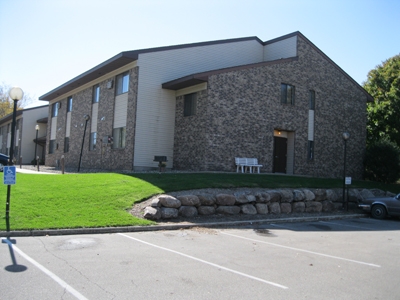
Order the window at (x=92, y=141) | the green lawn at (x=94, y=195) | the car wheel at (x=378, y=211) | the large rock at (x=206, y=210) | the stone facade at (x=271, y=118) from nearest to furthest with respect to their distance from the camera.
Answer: the green lawn at (x=94, y=195) < the large rock at (x=206, y=210) < the car wheel at (x=378, y=211) < the stone facade at (x=271, y=118) < the window at (x=92, y=141)

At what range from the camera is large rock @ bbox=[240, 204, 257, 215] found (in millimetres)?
13572

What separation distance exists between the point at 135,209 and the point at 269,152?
38.5ft

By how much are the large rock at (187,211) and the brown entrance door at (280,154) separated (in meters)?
11.0

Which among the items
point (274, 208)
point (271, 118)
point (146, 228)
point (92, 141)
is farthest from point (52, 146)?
point (146, 228)

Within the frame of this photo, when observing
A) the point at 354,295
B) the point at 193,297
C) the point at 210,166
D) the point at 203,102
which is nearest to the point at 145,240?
the point at 193,297

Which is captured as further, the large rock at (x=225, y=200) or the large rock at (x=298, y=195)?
the large rock at (x=298, y=195)

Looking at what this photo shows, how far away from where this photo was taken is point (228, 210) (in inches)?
518

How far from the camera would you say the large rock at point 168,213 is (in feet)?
37.8

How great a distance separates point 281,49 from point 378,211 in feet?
44.3

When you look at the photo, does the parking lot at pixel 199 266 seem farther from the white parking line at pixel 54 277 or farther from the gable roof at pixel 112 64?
the gable roof at pixel 112 64

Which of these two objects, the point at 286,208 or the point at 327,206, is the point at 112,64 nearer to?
the point at 286,208

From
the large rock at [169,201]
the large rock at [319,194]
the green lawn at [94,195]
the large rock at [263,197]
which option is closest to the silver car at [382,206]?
the large rock at [319,194]

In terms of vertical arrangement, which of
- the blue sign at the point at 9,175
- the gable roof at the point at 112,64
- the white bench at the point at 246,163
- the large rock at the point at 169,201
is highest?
the gable roof at the point at 112,64

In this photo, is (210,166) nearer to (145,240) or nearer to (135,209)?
(135,209)
